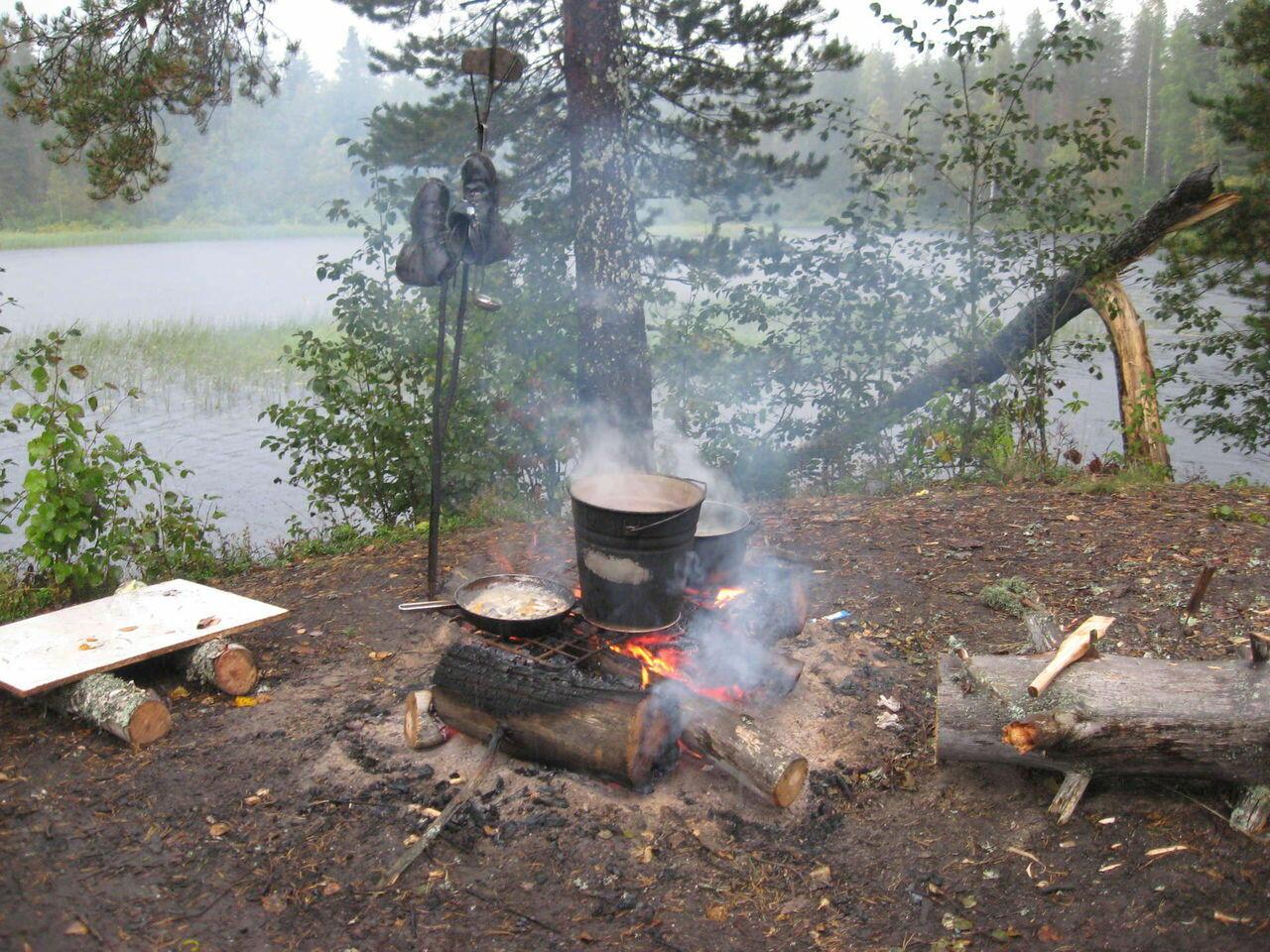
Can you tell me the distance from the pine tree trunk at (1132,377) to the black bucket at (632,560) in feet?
17.9

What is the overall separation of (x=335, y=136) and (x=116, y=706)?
2338cm

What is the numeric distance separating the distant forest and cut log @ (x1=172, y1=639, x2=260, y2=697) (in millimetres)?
19462

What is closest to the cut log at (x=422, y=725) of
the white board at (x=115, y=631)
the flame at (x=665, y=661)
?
the flame at (x=665, y=661)

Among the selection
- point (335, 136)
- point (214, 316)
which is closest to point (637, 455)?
point (214, 316)

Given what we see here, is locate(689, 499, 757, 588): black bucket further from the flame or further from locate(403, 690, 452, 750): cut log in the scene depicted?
locate(403, 690, 452, 750): cut log

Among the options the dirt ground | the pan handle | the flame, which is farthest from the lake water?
the flame

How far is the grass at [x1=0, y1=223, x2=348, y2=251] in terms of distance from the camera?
86.0 ft

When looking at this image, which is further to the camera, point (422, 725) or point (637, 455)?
point (637, 455)

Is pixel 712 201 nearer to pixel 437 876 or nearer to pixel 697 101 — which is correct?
pixel 697 101

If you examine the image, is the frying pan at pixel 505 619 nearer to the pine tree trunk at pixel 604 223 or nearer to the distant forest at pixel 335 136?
the pine tree trunk at pixel 604 223

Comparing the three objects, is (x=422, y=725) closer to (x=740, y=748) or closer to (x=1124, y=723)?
(x=740, y=748)

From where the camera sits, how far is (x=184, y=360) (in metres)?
15.6

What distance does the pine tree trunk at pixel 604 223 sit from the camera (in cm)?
673

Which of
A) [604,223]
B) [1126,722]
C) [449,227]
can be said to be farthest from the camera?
[604,223]
